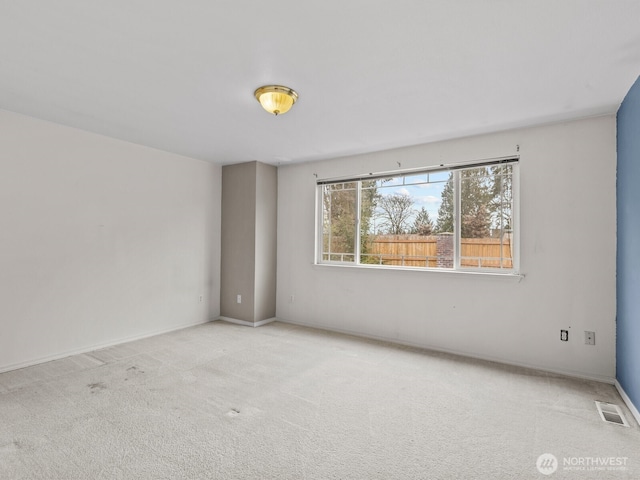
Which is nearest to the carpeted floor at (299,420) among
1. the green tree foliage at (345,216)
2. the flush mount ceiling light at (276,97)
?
the green tree foliage at (345,216)

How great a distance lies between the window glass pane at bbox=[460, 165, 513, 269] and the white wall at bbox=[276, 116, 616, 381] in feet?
0.54

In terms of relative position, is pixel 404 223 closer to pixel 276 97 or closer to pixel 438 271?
pixel 438 271

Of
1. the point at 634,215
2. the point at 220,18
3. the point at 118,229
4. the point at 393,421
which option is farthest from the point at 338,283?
the point at 220,18

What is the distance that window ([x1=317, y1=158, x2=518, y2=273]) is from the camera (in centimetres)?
359

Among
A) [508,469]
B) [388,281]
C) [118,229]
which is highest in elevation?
[118,229]

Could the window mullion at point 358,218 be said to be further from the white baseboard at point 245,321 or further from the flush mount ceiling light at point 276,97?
the flush mount ceiling light at point 276,97

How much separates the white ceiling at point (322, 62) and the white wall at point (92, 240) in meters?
0.46

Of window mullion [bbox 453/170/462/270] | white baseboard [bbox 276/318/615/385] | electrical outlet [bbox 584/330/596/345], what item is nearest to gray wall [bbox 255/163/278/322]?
white baseboard [bbox 276/318/615/385]

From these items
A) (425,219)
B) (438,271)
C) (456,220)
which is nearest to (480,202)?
(456,220)

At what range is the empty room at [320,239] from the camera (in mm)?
1890

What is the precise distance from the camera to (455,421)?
2328mm

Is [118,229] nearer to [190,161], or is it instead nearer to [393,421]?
[190,161]

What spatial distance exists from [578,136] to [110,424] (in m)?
4.45

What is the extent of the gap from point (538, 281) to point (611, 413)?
1205 mm
